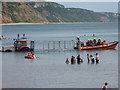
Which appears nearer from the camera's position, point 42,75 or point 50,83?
point 50,83

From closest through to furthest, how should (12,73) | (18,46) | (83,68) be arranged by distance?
1. (12,73)
2. (83,68)
3. (18,46)

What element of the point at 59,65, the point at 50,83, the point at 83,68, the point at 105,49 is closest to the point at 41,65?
the point at 59,65

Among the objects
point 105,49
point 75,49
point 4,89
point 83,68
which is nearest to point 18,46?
point 75,49

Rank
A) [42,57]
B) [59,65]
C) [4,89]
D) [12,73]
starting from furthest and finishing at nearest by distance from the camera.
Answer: [42,57] → [59,65] → [12,73] → [4,89]

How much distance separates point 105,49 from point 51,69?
27716mm

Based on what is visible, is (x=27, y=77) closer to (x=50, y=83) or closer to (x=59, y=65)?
(x=50, y=83)

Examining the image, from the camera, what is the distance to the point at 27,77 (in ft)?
155

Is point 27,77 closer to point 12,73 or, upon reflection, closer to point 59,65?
point 12,73

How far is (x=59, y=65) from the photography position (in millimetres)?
58188

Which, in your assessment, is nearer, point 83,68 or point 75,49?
point 83,68

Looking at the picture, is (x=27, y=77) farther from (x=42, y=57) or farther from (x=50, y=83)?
(x=42, y=57)

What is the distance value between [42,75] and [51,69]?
17.7ft

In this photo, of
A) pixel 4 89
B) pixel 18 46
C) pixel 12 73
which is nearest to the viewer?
pixel 4 89

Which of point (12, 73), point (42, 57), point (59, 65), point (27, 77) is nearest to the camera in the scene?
point (27, 77)
